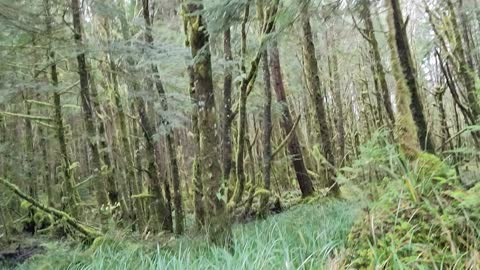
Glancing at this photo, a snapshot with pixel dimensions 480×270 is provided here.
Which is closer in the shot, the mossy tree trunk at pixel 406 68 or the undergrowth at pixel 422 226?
the undergrowth at pixel 422 226

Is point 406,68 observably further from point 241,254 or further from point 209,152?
point 241,254

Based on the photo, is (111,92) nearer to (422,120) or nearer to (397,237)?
(422,120)

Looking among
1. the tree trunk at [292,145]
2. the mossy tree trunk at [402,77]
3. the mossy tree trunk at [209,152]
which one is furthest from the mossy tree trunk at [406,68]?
the tree trunk at [292,145]

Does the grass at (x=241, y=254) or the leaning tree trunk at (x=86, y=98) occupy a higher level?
the leaning tree trunk at (x=86, y=98)

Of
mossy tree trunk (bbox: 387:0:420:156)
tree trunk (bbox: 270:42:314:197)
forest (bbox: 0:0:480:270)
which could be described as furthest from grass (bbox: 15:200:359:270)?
tree trunk (bbox: 270:42:314:197)

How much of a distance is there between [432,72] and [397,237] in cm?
1774

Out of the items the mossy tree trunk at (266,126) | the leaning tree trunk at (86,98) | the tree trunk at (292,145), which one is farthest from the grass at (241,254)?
the tree trunk at (292,145)

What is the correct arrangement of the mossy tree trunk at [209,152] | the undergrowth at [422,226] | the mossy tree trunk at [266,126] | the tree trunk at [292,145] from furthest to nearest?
the tree trunk at [292,145]
the mossy tree trunk at [266,126]
the mossy tree trunk at [209,152]
the undergrowth at [422,226]

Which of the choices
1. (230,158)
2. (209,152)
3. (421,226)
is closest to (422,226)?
(421,226)

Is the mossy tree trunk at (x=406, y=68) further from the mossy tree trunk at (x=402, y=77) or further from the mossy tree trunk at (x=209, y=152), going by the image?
the mossy tree trunk at (x=209, y=152)

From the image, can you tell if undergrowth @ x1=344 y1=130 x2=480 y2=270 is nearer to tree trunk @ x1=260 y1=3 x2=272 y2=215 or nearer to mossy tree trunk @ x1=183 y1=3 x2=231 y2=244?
mossy tree trunk @ x1=183 y1=3 x2=231 y2=244

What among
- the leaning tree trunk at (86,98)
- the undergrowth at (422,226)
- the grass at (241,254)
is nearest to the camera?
the undergrowth at (422,226)

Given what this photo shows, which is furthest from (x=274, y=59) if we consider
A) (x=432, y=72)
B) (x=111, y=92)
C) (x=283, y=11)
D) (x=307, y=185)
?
(x=432, y=72)

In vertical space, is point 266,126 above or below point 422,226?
above
